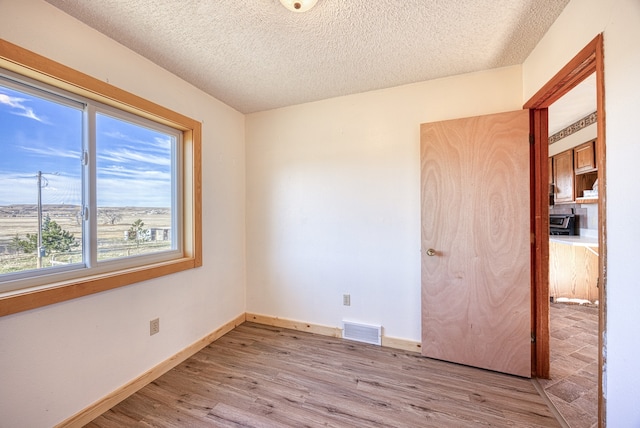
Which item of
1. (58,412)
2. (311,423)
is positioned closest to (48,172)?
(58,412)

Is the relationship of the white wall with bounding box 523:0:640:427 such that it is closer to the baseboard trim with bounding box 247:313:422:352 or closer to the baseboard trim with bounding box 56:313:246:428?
the baseboard trim with bounding box 247:313:422:352

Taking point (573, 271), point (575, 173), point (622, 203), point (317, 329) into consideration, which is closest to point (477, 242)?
point (622, 203)

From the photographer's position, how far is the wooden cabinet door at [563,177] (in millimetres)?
3695

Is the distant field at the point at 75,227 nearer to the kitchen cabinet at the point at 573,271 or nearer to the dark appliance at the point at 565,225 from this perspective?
the kitchen cabinet at the point at 573,271

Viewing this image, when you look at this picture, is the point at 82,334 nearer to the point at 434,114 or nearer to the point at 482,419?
the point at 482,419

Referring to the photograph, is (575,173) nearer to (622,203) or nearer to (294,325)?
(622,203)

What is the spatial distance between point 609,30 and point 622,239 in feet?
3.01

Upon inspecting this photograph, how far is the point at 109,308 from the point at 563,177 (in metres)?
5.75

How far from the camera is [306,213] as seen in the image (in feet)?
8.89

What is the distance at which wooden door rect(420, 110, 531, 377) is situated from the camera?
1.89m

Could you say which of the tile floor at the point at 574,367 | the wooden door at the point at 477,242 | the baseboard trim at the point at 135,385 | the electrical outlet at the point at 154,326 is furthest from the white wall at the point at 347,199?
the electrical outlet at the point at 154,326

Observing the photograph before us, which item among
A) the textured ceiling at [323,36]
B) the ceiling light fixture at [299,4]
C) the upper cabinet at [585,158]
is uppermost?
the textured ceiling at [323,36]

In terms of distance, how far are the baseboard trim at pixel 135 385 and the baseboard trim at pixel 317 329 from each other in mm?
447

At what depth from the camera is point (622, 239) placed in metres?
1.04
